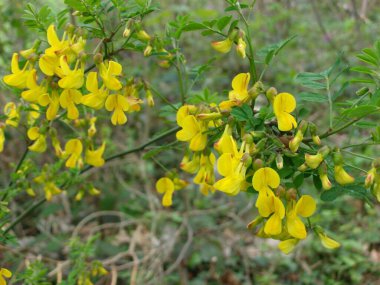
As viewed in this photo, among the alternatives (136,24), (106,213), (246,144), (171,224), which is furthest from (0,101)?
(246,144)

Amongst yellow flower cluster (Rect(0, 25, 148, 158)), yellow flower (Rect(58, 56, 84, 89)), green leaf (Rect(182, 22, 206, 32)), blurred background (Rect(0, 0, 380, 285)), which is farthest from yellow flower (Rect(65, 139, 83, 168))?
blurred background (Rect(0, 0, 380, 285))

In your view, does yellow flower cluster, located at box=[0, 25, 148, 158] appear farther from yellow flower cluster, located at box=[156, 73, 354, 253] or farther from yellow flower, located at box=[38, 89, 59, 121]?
yellow flower cluster, located at box=[156, 73, 354, 253]

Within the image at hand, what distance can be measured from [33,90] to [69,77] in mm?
109

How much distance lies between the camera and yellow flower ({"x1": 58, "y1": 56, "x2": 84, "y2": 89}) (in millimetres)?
979

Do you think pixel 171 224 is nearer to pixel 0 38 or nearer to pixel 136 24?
pixel 0 38

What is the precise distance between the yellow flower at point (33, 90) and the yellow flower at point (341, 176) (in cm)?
63

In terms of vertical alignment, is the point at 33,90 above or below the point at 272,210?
above

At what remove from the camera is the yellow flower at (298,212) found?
35.4 inches

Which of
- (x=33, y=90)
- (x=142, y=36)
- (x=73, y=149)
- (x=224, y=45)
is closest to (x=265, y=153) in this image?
(x=224, y=45)

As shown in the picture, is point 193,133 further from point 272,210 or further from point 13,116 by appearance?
point 13,116

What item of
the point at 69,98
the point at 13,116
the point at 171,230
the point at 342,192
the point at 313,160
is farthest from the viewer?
the point at 171,230

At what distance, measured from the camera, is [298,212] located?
922 millimetres

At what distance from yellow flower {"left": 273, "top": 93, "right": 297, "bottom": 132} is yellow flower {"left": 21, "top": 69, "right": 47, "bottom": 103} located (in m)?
0.50

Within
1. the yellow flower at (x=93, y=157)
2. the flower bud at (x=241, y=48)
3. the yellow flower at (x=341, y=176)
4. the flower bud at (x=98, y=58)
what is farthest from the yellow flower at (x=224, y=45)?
the yellow flower at (x=93, y=157)
